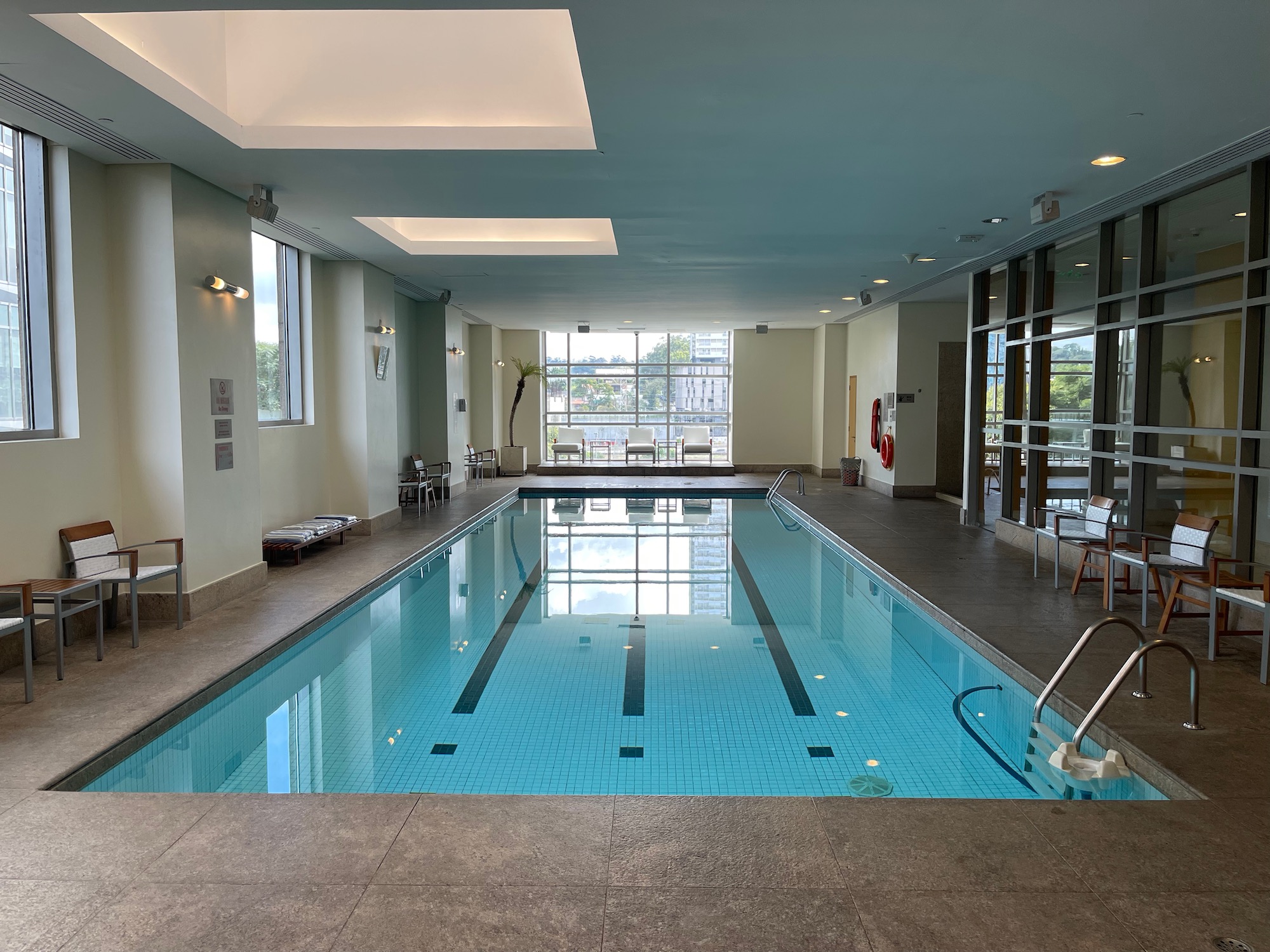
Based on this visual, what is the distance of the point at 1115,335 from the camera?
6957mm

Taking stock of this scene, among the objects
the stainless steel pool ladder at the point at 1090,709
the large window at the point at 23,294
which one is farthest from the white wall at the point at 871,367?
the large window at the point at 23,294

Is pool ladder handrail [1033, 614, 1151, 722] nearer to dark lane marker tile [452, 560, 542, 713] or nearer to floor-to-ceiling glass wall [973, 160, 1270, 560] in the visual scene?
floor-to-ceiling glass wall [973, 160, 1270, 560]

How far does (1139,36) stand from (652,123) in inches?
87.7

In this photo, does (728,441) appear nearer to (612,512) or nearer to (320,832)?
(612,512)

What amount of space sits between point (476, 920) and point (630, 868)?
0.50 meters

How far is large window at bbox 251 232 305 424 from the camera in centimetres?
792

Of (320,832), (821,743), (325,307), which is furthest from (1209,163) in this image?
(325,307)

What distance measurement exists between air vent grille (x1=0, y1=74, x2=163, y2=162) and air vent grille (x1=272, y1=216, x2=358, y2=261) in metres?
1.43

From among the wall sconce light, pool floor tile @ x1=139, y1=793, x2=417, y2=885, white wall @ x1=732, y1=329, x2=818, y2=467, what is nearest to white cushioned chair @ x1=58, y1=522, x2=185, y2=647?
the wall sconce light

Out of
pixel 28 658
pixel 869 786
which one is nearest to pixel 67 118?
pixel 28 658

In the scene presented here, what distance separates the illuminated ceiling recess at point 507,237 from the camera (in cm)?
859

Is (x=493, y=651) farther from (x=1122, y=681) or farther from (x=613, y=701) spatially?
(x=1122, y=681)

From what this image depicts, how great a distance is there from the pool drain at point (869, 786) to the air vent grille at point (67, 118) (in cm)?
499

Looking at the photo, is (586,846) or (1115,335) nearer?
(586,846)
